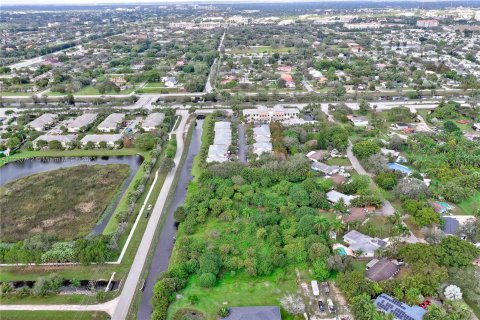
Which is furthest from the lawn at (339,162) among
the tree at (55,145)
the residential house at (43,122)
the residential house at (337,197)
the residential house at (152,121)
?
the residential house at (43,122)

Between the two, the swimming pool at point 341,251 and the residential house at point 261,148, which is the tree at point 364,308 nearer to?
the swimming pool at point 341,251

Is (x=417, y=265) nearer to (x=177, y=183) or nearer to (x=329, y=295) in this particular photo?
(x=329, y=295)

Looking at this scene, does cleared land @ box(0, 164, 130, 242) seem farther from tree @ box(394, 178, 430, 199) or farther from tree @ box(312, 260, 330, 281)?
tree @ box(394, 178, 430, 199)

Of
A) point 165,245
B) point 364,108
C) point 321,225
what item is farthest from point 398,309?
point 364,108

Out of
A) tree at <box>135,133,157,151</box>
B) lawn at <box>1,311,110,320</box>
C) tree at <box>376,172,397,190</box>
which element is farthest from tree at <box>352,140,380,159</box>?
lawn at <box>1,311,110,320</box>

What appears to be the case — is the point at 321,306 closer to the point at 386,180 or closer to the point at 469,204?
the point at 386,180

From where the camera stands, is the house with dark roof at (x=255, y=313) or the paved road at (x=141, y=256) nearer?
the house with dark roof at (x=255, y=313)

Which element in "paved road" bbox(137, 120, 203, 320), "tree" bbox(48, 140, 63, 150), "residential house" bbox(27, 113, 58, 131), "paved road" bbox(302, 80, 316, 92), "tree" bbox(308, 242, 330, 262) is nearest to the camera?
"paved road" bbox(137, 120, 203, 320)
